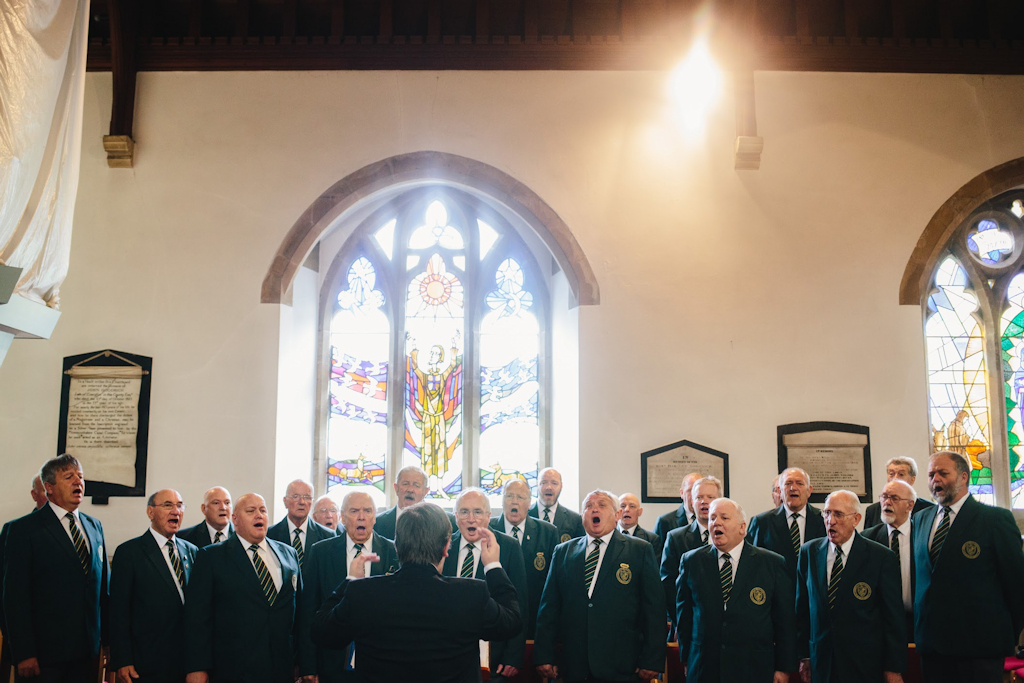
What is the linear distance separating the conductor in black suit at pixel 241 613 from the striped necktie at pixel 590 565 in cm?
125

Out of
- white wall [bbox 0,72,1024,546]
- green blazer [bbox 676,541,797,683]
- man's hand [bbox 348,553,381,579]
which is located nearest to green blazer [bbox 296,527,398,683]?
man's hand [bbox 348,553,381,579]

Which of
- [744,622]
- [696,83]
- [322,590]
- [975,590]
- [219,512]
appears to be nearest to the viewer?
[744,622]

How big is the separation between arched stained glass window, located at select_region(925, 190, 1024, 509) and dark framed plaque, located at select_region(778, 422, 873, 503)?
1.02 meters

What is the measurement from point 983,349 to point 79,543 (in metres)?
6.70

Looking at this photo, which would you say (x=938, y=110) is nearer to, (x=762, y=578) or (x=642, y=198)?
(x=642, y=198)

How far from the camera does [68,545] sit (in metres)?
3.79

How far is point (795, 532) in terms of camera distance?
4.69 m

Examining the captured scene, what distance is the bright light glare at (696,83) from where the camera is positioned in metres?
6.41

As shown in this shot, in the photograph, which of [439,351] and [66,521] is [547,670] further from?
[439,351]

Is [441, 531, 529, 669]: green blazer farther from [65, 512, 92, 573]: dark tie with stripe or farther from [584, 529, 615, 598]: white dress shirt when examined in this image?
[65, 512, 92, 573]: dark tie with stripe

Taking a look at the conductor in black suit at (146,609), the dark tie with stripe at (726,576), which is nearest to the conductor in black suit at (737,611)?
the dark tie with stripe at (726,576)

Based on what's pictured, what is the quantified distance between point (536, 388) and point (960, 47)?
426 centimetres

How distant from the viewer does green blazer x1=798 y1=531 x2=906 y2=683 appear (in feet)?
11.6

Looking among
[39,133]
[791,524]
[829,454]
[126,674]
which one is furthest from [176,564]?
[829,454]
